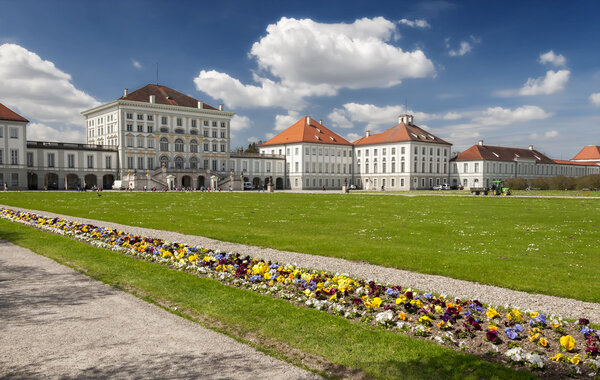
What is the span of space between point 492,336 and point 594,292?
4023 millimetres

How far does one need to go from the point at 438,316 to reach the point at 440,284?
2.38 m

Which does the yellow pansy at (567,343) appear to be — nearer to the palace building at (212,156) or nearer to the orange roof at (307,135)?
the palace building at (212,156)

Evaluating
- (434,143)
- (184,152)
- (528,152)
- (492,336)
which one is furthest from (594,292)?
(528,152)

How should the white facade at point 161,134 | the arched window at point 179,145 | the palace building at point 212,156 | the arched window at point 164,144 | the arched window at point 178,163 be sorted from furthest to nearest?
the arched window at point 179,145
the arched window at point 178,163
the arched window at point 164,144
the white facade at point 161,134
the palace building at point 212,156

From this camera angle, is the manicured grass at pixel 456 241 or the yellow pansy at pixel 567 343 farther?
the manicured grass at pixel 456 241

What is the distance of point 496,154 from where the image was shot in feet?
337

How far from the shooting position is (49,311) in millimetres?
6797

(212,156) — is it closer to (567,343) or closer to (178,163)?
(178,163)

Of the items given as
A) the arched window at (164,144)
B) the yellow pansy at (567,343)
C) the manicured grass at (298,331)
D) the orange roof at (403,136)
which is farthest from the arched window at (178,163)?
the yellow pansy at (567,343)

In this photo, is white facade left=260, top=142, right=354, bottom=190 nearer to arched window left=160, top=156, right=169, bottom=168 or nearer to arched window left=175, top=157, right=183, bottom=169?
arched window left=175, top=157, right=183, bottom=169

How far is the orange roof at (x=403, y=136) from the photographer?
94125 millimetres

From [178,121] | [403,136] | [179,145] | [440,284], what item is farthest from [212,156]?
[440,284]

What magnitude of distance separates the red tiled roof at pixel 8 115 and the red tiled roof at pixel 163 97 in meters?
17.0

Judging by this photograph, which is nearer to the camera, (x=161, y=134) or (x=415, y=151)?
(x=161, y=134)
